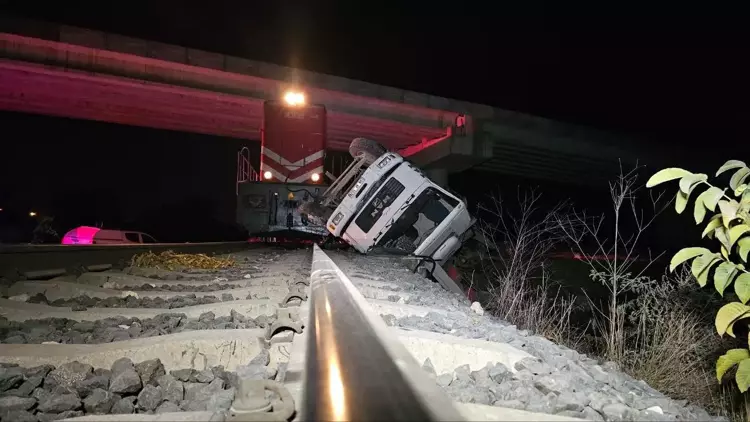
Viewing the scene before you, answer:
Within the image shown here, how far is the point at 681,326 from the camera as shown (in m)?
5.57

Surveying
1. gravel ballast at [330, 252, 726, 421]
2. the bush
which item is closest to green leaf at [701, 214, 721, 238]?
the bush

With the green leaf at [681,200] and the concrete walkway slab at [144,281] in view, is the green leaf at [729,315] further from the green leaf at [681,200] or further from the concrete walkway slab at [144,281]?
the concrete walkway slab at [144,281]

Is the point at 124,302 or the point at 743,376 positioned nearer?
the point at 743,376

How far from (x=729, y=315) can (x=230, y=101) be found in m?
20.5

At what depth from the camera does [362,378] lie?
179 centimetres

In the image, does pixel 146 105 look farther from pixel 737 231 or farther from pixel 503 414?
pixel 503 414

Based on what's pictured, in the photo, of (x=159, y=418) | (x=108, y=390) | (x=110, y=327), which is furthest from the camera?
(x=110, y=327)

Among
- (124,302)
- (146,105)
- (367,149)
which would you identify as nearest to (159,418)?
(124,302)

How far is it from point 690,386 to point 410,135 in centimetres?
2308

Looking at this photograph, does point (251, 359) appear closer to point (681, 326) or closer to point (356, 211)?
point (681, 326)

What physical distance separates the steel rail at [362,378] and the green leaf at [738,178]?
7.13 ft

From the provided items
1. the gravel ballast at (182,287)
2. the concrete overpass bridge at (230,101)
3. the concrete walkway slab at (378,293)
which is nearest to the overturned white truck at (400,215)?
the concrete walkway slab at (378,293)

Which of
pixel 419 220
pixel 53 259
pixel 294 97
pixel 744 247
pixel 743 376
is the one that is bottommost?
pixel 743 376

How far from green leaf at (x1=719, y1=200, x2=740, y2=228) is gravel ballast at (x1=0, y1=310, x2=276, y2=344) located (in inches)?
108
